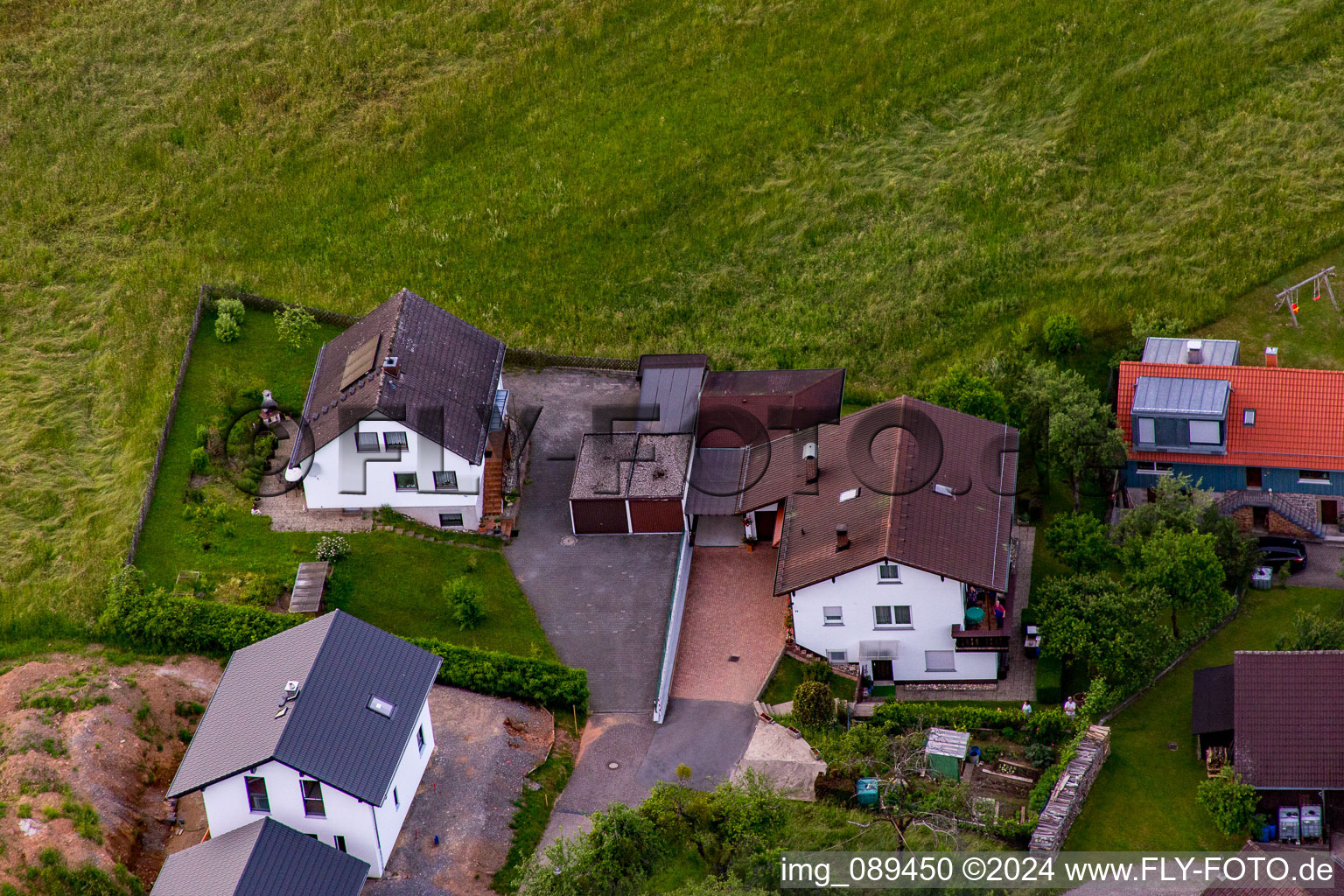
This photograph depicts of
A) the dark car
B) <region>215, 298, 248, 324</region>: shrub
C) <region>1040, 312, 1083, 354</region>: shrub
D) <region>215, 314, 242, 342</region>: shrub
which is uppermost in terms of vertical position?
<region>1040, 312, 1083, 354</region>: shrub

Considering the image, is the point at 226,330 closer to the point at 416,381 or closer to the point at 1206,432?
the point at 416,381

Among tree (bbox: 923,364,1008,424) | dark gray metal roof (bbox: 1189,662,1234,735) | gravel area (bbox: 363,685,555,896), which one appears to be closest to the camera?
gravel area (bbox: 363,685,555,896)

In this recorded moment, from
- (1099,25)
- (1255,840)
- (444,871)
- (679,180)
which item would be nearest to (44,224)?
(679,180)

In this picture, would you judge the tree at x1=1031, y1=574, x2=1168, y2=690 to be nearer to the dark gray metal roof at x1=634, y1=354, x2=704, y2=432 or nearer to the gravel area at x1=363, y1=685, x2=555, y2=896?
the dark gray metal roof at x1=634, y1=354, x2=704, y2=432

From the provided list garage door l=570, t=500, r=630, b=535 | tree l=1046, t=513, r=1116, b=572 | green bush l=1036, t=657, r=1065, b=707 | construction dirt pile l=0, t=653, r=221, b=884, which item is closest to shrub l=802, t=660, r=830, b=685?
green bush l=1036, t=657, r=1065, b=707

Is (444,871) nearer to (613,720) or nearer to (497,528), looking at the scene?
(613,720)

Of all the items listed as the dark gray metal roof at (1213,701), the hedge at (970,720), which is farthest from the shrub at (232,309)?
the dark gray metal roof at (1213,701)

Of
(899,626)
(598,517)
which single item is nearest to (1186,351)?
(899,626)
